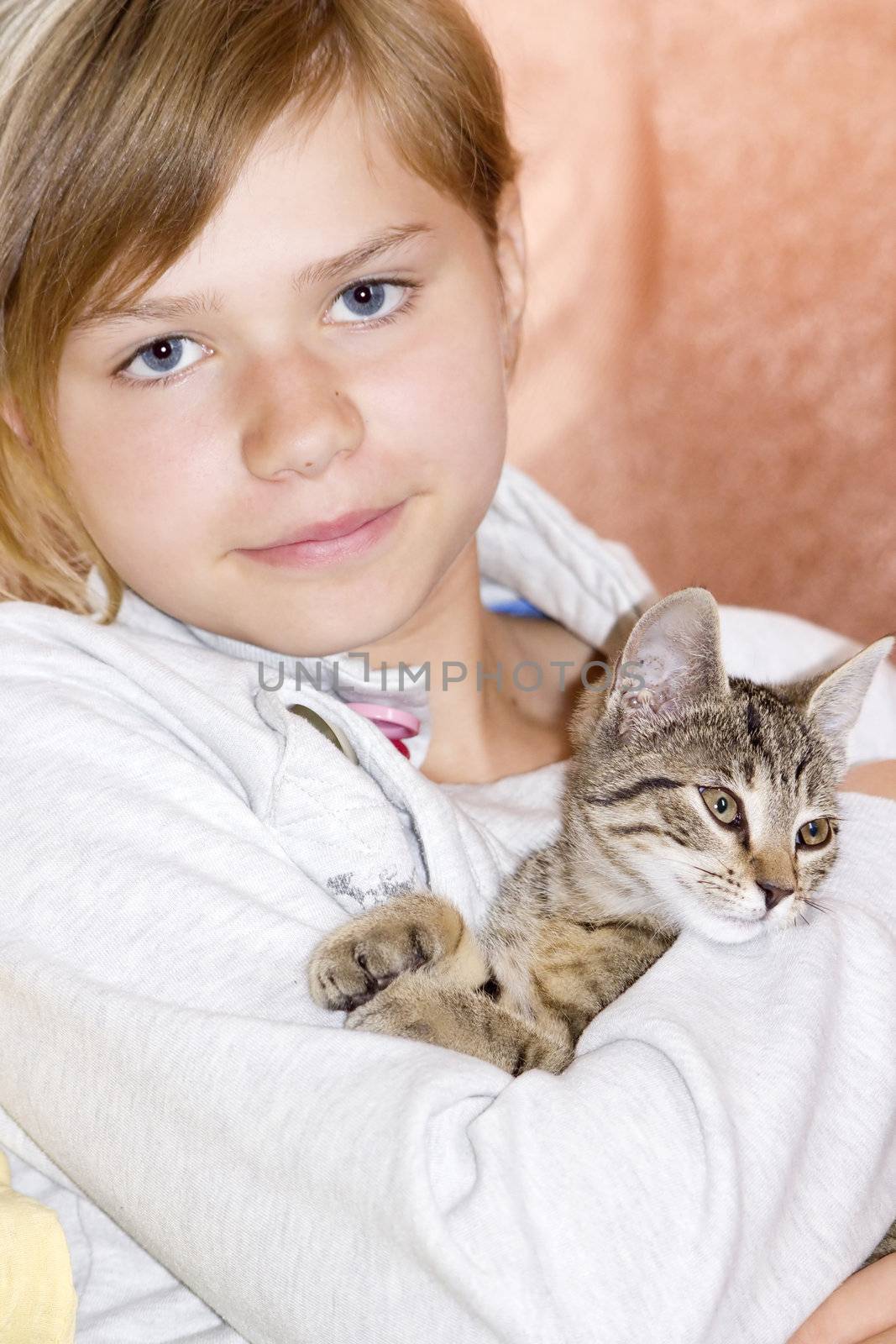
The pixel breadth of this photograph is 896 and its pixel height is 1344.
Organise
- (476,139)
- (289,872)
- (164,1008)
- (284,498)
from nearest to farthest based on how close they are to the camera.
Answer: (164,1008)
(289,872)
(284,498)
(476,139)

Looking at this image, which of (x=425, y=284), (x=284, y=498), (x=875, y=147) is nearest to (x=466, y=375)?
(x=425, y=284)

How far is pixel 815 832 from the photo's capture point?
1.34 meters

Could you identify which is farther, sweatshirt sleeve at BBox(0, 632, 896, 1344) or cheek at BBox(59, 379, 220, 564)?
cheek at BBox(59, 379, 220, 564)

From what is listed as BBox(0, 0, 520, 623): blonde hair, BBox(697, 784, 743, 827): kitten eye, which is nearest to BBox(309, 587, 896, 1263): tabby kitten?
BBox(697, 784, 743, 827): kitten eye

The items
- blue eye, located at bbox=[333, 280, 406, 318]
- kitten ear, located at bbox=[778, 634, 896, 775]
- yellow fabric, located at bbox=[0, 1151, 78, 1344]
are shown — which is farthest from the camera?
kitten ear, located at bbox=[778, 634, 896, 775]

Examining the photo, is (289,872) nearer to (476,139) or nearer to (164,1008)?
(164,1008)

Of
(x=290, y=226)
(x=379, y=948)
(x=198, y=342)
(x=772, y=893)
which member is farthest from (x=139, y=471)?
(x=772, y=893)

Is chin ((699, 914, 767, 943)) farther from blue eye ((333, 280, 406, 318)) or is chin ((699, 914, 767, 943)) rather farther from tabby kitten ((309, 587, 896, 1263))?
blue eye ((333, 280, 406, 318))

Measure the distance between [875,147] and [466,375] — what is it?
0.99 metres

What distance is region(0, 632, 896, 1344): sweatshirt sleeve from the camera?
2.80 ft

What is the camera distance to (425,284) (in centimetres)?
134

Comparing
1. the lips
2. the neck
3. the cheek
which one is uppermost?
the cheek

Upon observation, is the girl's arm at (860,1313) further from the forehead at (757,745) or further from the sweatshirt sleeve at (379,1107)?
the forehead at (757,745)

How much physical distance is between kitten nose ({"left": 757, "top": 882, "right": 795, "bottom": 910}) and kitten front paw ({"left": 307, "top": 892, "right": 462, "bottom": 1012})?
11.9 inches
